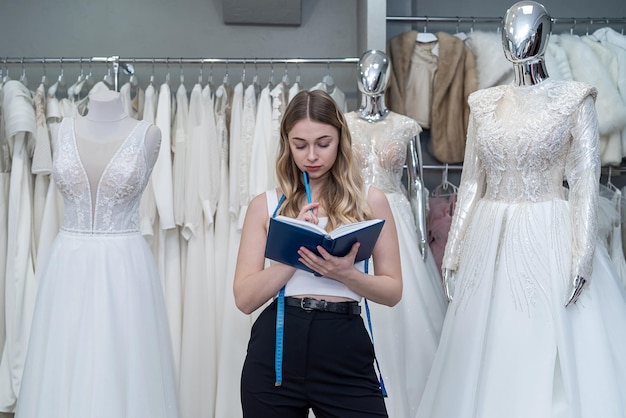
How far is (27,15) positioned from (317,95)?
10.8 ft

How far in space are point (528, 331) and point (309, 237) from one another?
0.92 meters

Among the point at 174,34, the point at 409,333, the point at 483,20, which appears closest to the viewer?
the point at 409,333

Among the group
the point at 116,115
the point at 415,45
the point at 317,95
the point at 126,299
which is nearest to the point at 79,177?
the point at 116,115

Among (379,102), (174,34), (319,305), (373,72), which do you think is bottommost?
(319,305)

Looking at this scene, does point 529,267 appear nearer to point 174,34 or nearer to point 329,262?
point 329,262

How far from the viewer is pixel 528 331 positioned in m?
2.25

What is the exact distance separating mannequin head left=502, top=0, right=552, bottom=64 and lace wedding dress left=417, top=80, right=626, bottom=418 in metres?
0.13

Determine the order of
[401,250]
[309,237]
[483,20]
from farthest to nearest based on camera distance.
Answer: [483,20]
[401,250]
[309,237]

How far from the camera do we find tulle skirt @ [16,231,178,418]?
228 centimetres

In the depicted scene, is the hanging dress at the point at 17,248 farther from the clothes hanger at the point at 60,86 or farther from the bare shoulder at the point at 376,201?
the bare shoulder at the point at 376,201

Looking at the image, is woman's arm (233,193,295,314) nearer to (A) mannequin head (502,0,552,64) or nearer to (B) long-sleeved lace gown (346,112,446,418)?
(A) mannequin head (502,0,552,64)

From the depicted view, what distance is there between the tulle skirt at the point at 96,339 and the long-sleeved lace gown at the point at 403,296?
0.95m

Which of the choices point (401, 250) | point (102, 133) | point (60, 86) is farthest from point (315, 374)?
point (60, 86)

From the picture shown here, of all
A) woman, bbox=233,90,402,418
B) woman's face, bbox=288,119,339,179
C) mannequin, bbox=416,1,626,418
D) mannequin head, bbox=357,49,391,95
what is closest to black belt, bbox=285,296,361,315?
woman, bbox=233,90,402,418
